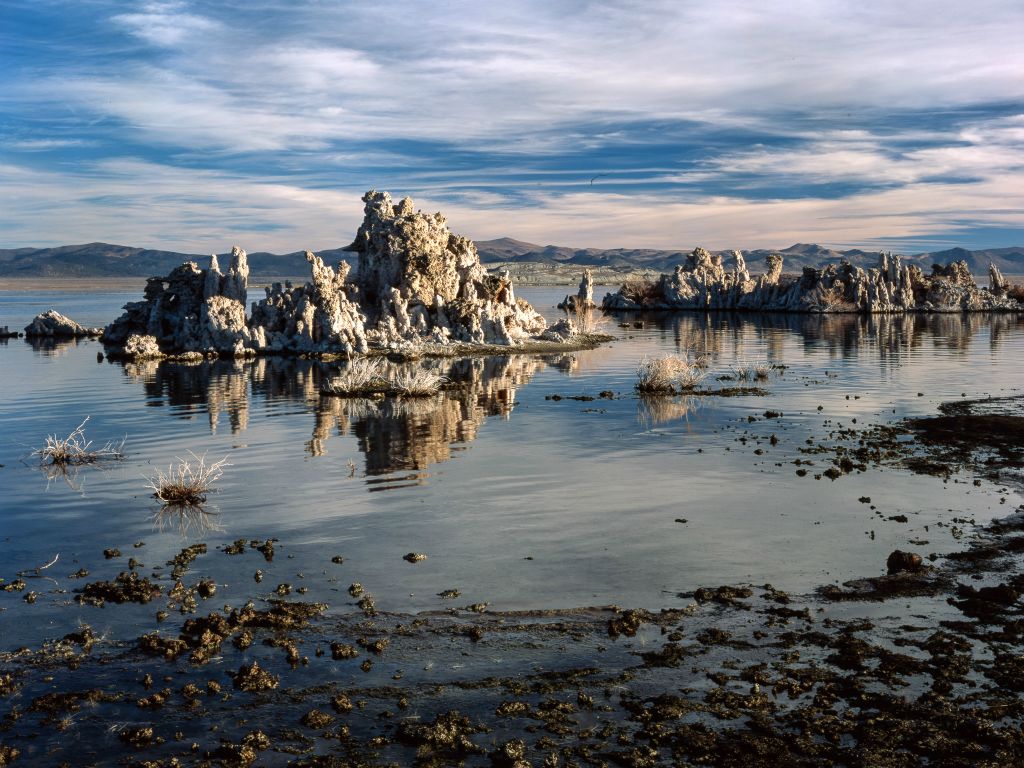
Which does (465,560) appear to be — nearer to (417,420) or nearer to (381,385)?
(417,420)

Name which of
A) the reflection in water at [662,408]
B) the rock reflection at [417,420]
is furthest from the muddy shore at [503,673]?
the reflection in water at [662,408]

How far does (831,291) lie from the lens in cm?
12588

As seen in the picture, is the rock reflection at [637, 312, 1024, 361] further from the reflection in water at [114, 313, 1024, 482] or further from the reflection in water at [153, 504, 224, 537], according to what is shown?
the reflection in water at [153, 504, 224, 537]

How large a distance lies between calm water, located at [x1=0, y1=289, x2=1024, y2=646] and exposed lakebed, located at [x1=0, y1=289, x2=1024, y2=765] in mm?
120

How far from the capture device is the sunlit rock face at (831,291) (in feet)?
408

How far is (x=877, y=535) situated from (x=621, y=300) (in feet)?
423

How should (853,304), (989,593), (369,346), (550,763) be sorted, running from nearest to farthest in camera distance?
(550,763)
(989,593)
(369,346)
(853,304)

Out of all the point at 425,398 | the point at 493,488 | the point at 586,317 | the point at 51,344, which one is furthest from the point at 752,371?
the point at 586,317

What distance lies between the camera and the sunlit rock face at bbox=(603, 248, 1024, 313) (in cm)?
12444

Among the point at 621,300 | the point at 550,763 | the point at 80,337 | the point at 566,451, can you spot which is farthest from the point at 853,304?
the point at 550,763

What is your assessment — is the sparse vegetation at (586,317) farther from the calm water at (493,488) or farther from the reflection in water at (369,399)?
the calm water at (493,488)

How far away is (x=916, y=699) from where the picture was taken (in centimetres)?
1212

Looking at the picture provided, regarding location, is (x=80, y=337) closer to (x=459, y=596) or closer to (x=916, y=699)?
(x=459, y=596)

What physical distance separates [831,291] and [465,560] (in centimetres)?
11810
